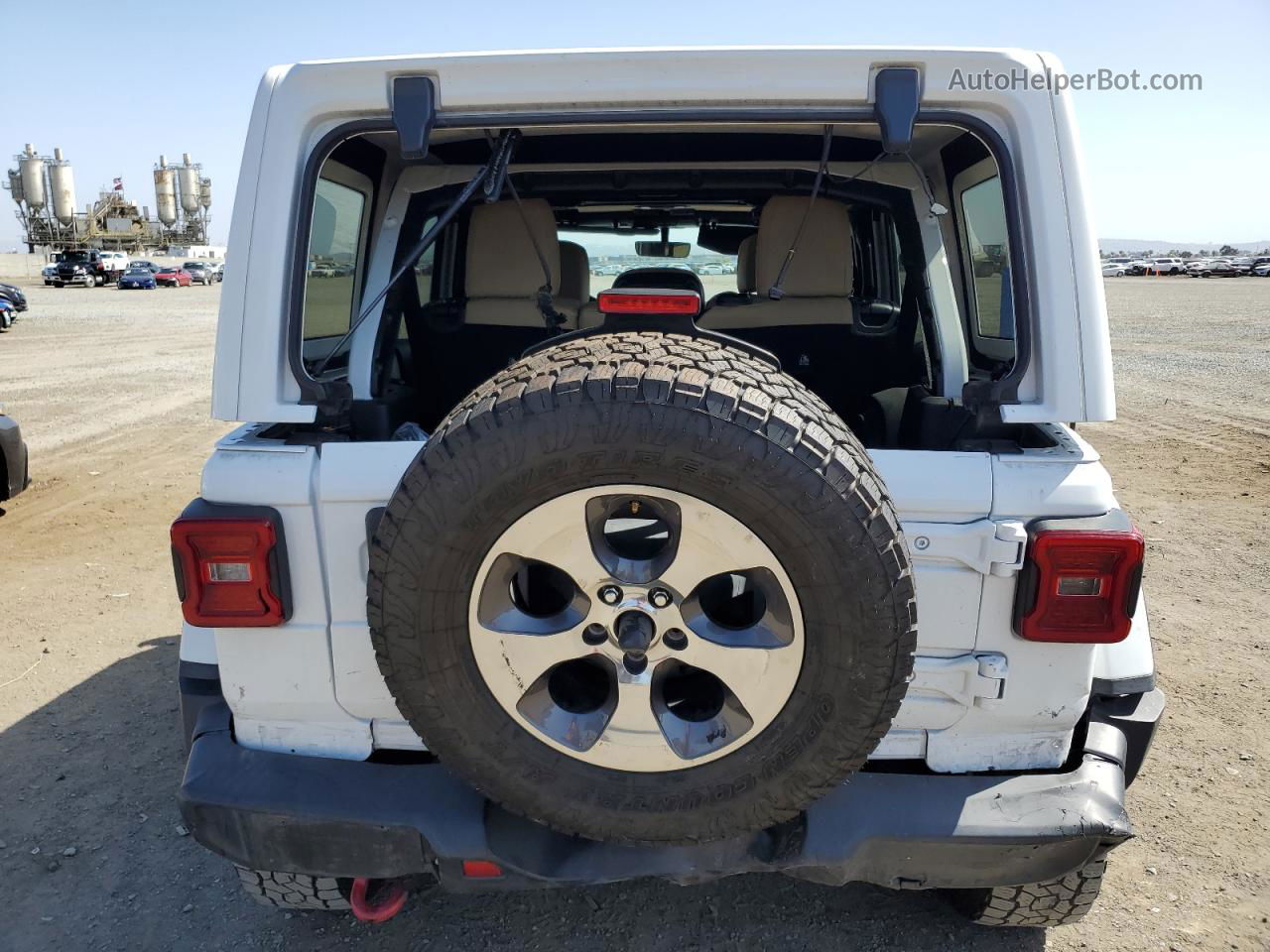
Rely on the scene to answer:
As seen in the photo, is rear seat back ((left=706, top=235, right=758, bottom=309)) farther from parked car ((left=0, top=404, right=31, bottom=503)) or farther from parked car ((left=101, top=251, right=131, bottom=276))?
parked car ((left=101, top=251, right=131, bottom=276))

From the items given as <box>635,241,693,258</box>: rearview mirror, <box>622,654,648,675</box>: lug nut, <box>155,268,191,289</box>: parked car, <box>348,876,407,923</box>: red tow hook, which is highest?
<box>155,268,191,289</box>: parked car

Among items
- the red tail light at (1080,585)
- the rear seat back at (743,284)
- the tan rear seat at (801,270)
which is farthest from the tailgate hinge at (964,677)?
the rear seat back at (743,284)

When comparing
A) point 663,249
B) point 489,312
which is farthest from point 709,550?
point 663,249

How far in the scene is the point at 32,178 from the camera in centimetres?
7744

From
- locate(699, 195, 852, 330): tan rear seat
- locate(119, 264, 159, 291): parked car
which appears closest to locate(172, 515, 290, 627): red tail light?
locate(699, 195, 852, 330): tan rear seat

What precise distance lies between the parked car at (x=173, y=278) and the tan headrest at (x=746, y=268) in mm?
52470

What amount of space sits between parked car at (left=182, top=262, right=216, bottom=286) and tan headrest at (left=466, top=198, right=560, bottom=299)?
5591 cm

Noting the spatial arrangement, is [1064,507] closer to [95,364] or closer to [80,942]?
[80,942]

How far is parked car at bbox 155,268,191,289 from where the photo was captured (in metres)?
48.8

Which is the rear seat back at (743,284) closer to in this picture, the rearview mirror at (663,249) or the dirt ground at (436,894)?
the rearview mirror at (663,249)

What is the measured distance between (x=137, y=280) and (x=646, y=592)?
50.9m

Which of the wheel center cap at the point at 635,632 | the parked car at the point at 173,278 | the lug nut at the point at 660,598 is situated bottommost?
the wheel center cap at the point at 635,632

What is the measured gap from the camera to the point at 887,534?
1.62 metres

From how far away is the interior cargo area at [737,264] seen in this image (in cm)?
265
